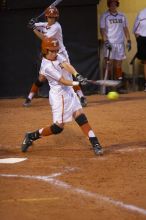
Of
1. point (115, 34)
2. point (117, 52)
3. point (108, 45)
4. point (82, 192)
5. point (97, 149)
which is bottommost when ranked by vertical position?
point (117, 52)

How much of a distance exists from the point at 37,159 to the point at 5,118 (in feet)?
12.0

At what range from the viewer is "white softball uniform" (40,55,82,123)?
25.3 feet

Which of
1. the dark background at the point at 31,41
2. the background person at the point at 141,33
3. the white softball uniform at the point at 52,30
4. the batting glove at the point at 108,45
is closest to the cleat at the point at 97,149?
the white softball uniform at the point at 52,30

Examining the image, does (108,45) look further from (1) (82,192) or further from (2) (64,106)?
(1) (82,192)

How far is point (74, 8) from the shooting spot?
13898mm

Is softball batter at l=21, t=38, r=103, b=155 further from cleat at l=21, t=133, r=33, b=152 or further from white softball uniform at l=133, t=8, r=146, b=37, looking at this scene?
white softball uniform at l=133, t=8, r=146, b=37

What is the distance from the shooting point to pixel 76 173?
22.8 feet

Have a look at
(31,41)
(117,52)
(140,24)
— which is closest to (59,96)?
(31,41)

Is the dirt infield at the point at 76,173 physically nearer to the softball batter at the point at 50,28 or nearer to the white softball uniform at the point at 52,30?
the softball batter at the point at 50,28

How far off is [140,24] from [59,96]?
6902 millimetres

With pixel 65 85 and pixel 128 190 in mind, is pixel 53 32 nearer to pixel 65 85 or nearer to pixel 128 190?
pixel 65 85

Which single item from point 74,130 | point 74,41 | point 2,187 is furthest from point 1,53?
point 2,187

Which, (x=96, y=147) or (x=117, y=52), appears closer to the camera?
(x=96, y=147)

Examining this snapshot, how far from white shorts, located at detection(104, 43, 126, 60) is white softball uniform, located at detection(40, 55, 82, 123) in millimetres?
6470
